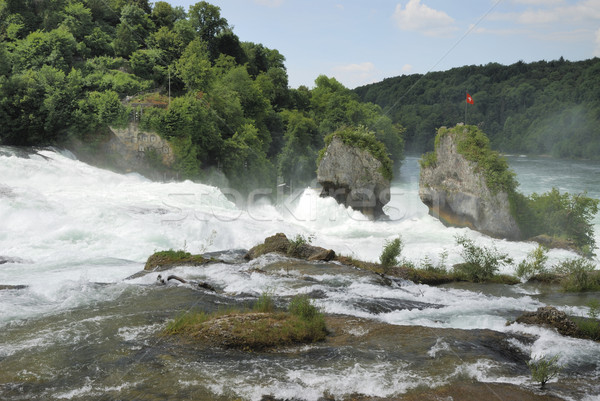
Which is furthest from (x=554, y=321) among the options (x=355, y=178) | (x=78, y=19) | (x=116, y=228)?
(x=78, y=19)

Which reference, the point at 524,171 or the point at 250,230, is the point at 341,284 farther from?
the point at 524,171

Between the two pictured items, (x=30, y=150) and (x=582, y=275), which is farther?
(x=30, y=150)

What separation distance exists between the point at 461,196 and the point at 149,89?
25.7 metres

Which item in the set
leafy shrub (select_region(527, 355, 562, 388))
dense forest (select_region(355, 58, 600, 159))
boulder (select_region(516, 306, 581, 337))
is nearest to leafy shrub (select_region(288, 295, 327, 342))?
leafy shrub (select_region(527, 355, 562, 388))

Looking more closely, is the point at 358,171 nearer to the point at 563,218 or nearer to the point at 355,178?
the point at 355,178

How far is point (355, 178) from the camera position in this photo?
31.3 m

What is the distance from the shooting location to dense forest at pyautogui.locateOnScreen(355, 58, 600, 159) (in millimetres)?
83750

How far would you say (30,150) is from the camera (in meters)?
28.2

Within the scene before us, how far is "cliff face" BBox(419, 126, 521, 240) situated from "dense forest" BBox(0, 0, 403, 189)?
51.9ft

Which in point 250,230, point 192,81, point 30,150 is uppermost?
point 192,81

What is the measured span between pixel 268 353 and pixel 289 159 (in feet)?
132

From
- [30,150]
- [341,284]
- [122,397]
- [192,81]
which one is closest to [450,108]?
[192,81]

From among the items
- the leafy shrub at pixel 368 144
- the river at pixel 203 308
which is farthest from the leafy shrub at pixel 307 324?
Result: the leafy shrub at pixel 368 144

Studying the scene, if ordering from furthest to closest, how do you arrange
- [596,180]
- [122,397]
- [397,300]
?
[596,180], [397,300], [122,397]
